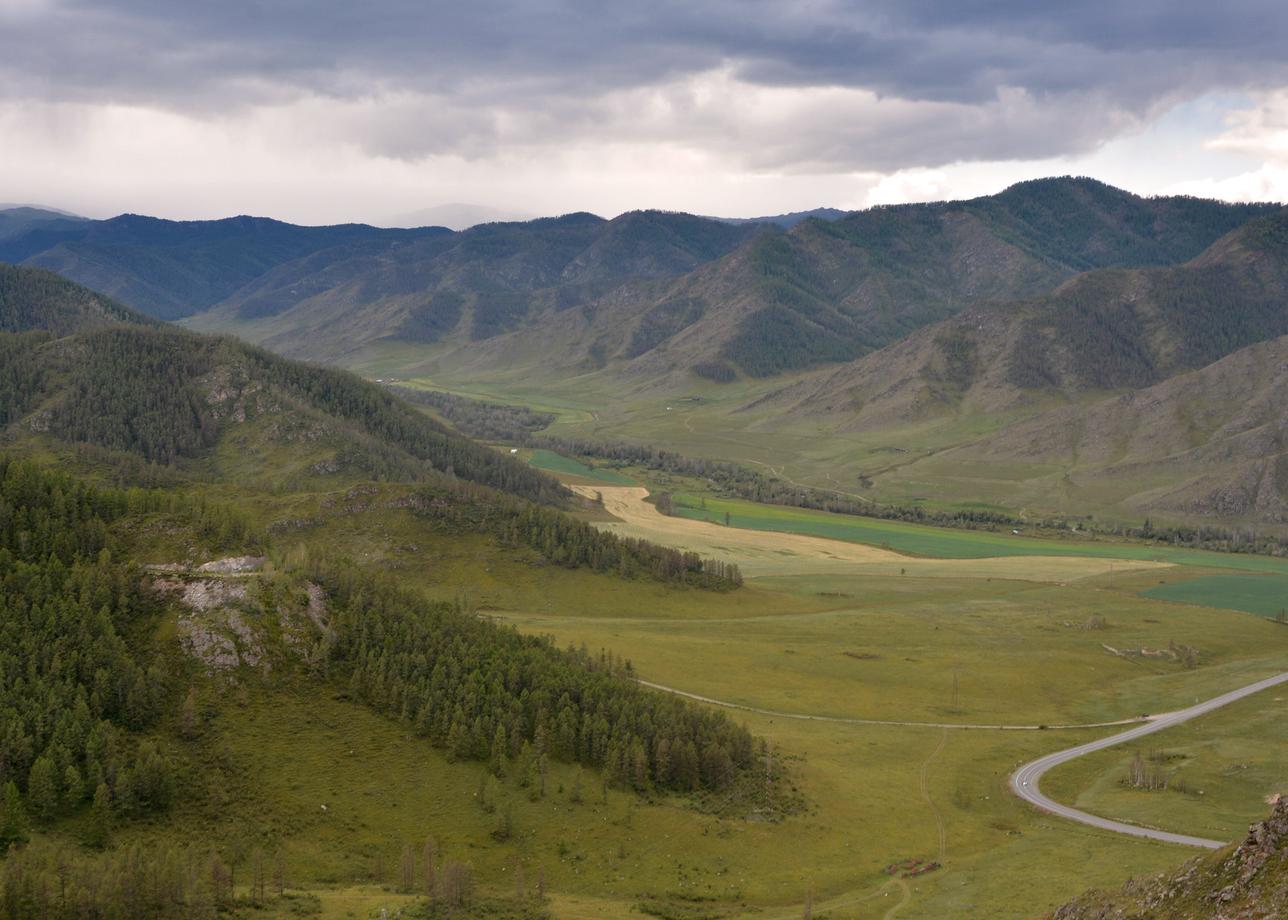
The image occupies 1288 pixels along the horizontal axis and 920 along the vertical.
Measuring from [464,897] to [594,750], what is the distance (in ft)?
126

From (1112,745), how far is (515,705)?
9077 cm

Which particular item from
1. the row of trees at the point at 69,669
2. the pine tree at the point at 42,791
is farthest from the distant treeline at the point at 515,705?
the pine tree at the point at 42,791

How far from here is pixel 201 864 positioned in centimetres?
9631

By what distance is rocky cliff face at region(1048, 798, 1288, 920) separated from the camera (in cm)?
6550

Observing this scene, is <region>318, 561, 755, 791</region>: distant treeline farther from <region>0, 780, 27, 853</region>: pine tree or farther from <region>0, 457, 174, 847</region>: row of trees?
<region>0, 780, 27, 853</region>: pine tree

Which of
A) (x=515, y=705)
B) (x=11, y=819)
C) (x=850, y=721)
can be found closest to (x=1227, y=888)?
(x=515, y=705)

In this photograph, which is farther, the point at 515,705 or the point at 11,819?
the point at 515,705

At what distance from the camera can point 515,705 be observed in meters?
134

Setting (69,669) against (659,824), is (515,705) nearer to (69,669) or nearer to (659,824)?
(659,824)

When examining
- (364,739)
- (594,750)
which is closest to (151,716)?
(364,739)

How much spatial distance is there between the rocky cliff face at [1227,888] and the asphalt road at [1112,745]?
78.8 feet

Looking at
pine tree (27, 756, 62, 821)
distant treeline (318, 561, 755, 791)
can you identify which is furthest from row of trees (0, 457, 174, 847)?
distant treeline (318, 561, 755, 791)

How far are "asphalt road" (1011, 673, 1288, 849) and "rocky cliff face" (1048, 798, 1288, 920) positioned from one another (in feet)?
78.8

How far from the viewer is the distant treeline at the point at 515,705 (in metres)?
128
